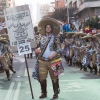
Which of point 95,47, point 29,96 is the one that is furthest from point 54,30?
point 95,47

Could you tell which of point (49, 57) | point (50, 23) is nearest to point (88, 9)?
point (50, 23)

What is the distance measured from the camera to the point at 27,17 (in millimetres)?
8008

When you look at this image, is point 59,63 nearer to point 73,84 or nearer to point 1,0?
point 73,84

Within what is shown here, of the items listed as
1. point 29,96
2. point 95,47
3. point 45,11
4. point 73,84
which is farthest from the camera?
point 45,11

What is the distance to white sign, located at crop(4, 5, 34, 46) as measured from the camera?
7926 mm

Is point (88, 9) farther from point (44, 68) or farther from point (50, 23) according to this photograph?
point (44, 68)

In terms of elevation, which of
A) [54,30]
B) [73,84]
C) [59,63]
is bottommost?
[73,84]

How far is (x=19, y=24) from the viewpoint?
315 inches

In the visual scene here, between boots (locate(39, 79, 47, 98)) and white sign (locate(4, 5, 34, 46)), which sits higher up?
white sign (locate(4, 5, 34, 46))

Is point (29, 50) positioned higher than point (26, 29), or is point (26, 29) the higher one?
point (26, 29)

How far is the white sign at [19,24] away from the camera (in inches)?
312

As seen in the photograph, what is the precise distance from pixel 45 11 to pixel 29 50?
205 ft

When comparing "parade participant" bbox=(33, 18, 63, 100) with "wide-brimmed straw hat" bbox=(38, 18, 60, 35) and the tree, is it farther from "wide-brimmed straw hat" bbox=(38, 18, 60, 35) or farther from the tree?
the tree

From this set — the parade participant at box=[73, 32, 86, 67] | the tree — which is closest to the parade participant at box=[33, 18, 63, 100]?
the parade participant at box=[73, 32, 86, 67]
